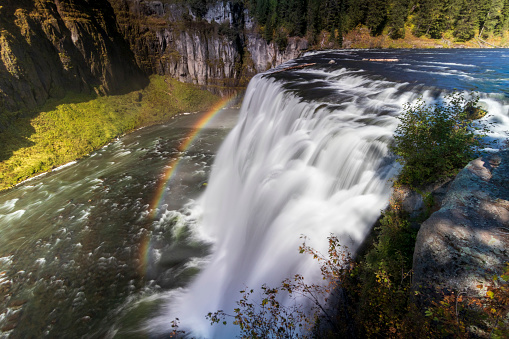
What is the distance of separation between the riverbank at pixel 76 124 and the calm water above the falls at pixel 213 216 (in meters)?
3.60

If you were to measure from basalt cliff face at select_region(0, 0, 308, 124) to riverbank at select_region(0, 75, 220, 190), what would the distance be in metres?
1.74

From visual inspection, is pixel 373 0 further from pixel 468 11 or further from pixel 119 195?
pixel 119 195

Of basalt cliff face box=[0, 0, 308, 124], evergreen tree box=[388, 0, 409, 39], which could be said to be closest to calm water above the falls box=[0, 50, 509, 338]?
basalt cliff face box=[0, 0, 308, 124]

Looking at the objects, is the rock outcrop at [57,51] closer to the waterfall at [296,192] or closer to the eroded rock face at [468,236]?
the waterfall at [296,192]

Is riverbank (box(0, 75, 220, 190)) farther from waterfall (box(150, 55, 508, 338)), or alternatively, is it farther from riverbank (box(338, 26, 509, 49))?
riverbank (box(338, 26, 509, 49))

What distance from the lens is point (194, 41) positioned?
46.8 m

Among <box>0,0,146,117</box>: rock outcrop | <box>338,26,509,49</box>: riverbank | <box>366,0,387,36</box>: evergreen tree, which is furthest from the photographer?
<box>366,0,387,36</box>: evergreen tree

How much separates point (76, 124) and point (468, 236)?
38059 millimetres

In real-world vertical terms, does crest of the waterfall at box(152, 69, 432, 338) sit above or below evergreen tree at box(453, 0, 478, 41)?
below

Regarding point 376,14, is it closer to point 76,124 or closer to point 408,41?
point 408,41

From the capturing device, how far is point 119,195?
17.3m

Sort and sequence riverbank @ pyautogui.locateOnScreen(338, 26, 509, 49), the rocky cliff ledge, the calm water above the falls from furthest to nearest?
riverbank @ pyautogui.locateOnScreen(338, 26, 509, 49) < the rocky cliff ledge < the calm water above the falls

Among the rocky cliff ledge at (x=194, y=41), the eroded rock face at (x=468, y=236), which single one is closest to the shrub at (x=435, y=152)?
the eroded rock face at (x=468, y=236)

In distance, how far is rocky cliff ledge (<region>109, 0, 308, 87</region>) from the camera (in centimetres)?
4594
